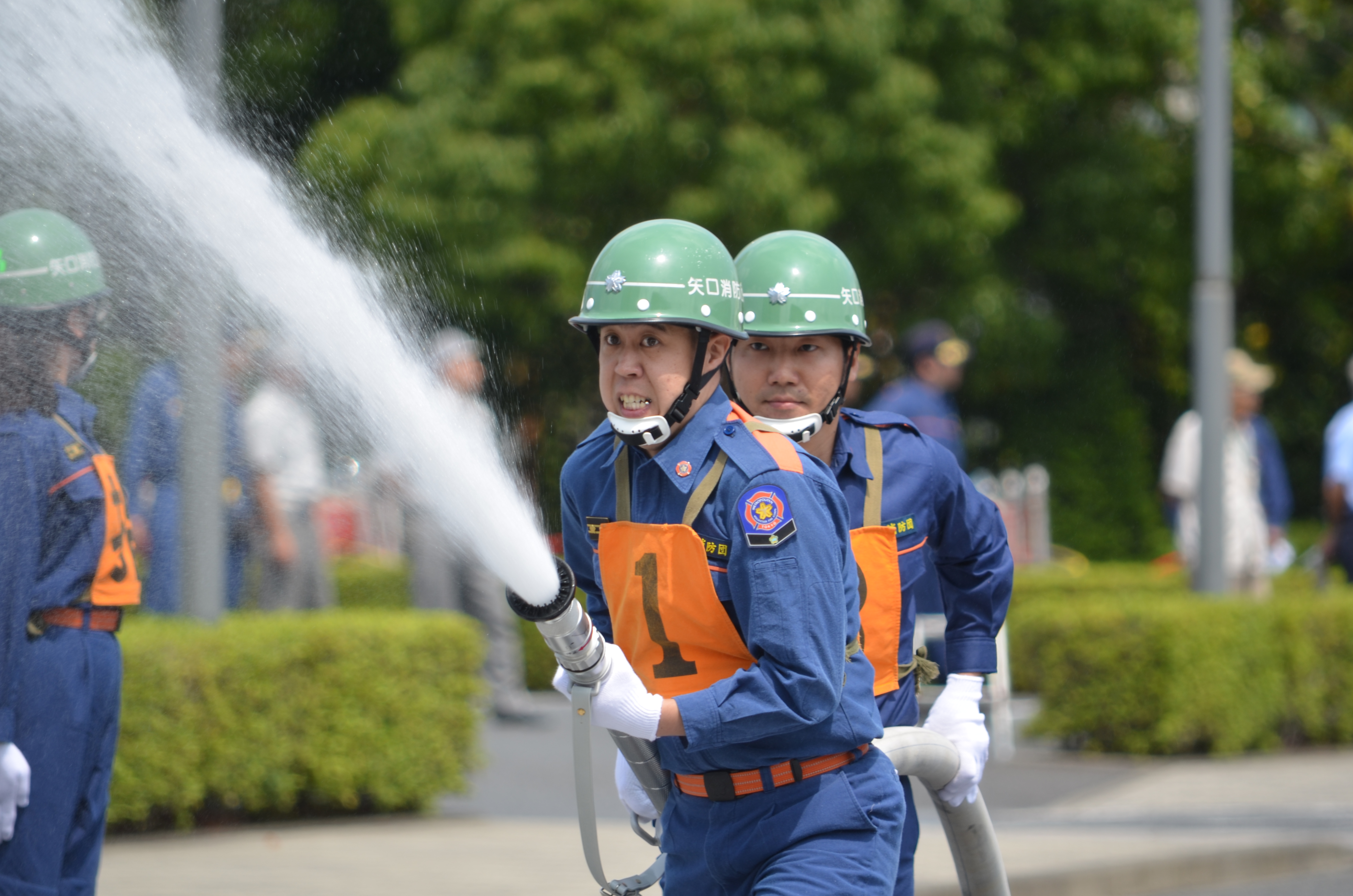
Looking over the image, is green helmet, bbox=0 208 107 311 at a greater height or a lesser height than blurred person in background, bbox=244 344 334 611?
greater

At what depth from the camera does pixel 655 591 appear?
11.1ft

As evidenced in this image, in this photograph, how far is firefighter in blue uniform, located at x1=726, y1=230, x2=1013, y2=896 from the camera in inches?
171

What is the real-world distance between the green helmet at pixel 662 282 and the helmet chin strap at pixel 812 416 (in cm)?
57

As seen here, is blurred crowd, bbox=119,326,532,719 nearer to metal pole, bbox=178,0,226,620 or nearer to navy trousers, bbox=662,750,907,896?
metal pole, bbox=178,0,226,620

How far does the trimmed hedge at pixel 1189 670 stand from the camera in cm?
973

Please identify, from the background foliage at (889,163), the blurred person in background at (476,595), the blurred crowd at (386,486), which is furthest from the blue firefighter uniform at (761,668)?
the background foliage at (889,163)

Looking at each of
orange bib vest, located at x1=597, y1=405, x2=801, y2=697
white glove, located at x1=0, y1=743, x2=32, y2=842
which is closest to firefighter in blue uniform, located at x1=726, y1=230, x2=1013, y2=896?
orange bib vest, located at x1=597, y1=405, x2=801, y2=697

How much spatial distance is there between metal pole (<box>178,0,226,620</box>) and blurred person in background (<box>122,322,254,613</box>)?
0.39 feet

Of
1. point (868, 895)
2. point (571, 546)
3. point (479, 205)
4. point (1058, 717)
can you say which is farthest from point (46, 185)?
point (479, 205)

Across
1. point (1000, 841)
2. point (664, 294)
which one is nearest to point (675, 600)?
point (664, 294)

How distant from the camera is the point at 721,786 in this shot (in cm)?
340

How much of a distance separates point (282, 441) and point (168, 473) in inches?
65.8

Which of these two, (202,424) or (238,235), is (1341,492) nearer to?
(202,424)

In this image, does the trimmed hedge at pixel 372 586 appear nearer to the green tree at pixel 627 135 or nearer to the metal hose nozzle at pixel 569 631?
the green tree at pixel 627 135
